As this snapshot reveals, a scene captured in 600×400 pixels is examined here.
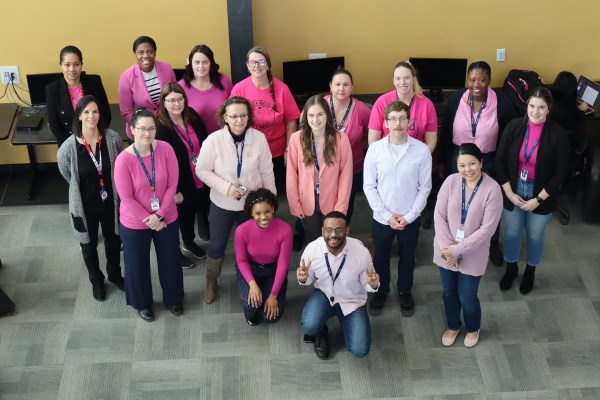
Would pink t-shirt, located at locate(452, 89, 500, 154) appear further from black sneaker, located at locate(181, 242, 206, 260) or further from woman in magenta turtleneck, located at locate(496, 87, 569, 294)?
black sneaker, located at locate(181, 242, 206, 260)

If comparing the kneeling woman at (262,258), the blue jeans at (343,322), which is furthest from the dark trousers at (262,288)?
the blue jeans at (343,322)

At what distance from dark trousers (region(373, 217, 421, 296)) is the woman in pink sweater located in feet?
0.97

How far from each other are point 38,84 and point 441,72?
11.2 ft

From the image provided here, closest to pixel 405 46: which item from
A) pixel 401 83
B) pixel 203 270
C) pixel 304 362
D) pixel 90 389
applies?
pixel 401 83

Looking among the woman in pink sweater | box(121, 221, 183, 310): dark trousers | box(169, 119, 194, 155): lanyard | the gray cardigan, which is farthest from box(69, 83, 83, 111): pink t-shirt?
the woman in pink sweater

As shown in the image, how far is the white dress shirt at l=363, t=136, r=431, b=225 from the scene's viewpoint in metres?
4.42

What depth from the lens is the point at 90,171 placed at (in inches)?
178

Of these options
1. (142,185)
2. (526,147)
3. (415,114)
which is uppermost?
(415,114)

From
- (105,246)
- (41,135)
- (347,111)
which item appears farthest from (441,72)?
(41,135)

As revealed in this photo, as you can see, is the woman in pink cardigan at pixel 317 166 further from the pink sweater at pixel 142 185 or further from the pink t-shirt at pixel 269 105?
the pink sweater at pixel 142 185

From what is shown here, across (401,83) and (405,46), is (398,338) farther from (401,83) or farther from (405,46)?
(405,46)

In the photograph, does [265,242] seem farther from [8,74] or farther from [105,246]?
[8,74]

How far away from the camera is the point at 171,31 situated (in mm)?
6039

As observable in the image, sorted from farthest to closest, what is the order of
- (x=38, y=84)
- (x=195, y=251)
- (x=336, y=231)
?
(x=38, y=84) < (x=195, y=251) < (x=336, y=231)
